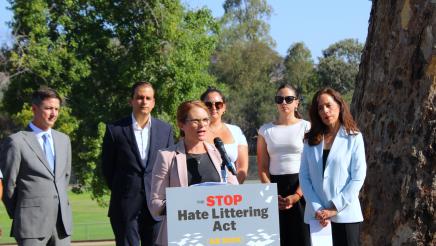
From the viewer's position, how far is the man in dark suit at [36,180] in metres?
8.06

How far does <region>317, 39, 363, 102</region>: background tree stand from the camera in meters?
67.7

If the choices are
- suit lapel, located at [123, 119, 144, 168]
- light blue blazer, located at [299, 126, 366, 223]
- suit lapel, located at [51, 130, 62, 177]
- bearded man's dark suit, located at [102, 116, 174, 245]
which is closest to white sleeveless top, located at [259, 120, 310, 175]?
bearded man's dark suit, located at [102, 116, 174, 245]

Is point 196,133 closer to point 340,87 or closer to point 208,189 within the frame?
point 208,189

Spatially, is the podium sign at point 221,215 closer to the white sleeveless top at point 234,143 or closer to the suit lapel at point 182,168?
the suit lapel at point 182,168

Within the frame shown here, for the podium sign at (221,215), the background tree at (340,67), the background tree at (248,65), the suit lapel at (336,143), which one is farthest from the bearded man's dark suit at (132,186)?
the background tree at (340,67)

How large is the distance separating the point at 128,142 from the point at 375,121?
2370 millimetres

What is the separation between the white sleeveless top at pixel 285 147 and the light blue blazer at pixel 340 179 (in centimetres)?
113

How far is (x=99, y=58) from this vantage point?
3369 cm

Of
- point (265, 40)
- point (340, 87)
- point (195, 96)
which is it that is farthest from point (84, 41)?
point (265, 40)

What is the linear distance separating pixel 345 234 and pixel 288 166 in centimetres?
143

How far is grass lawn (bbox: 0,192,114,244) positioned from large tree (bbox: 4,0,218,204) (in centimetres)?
288

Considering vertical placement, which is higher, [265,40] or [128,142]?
[265,40]

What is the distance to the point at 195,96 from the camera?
107 feet

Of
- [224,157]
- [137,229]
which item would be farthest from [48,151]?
[224,157]
